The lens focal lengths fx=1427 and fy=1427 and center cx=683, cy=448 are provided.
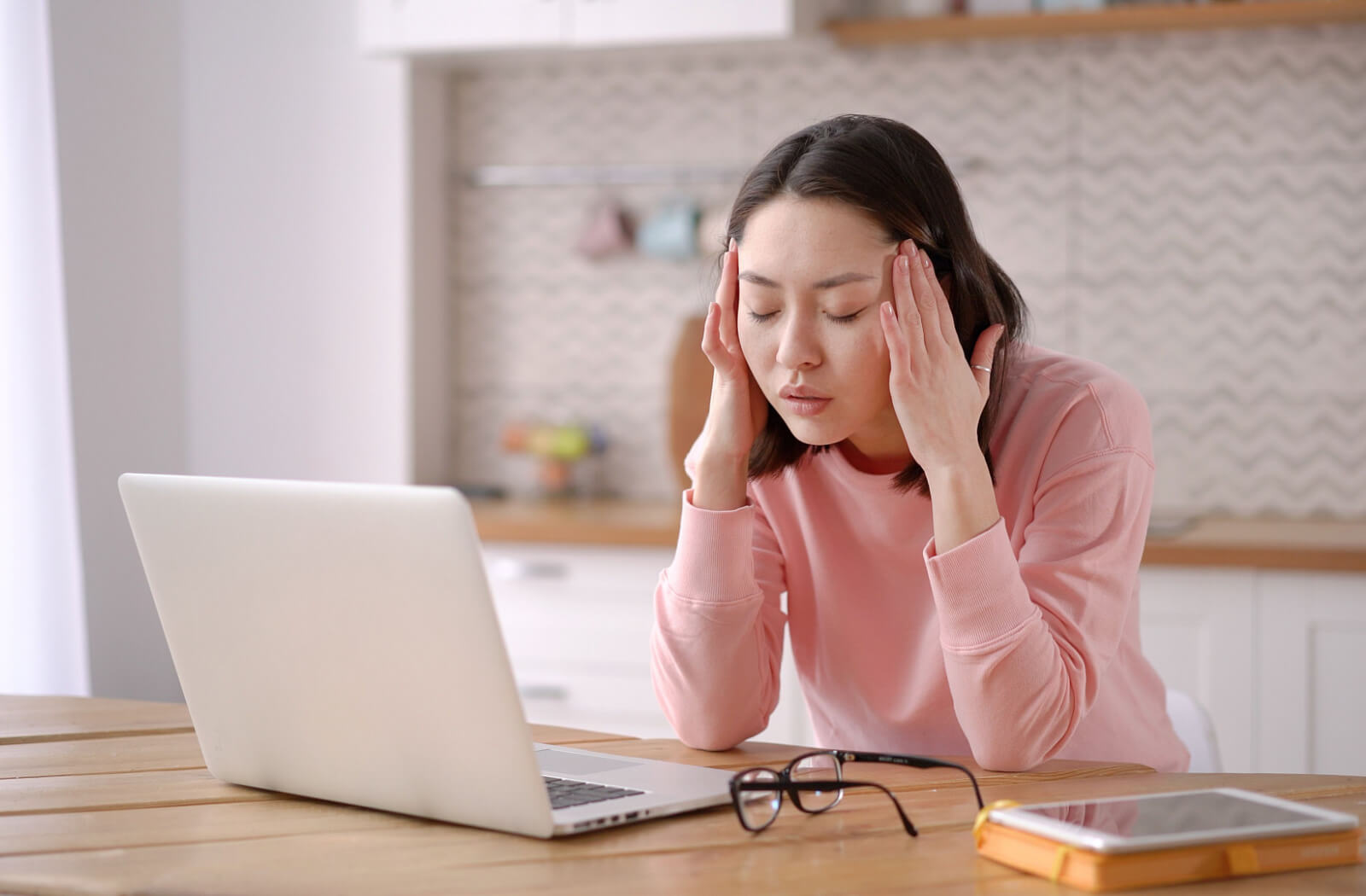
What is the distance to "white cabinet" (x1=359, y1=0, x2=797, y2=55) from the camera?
9.63ft

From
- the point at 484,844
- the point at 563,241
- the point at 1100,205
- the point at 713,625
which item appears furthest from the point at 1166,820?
the point at 563,241

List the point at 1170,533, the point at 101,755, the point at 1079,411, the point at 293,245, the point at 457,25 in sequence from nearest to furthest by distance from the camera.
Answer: the point at 101,755, the point at 1079,411, the point at 1170,533, the point at 457,25, the point at 293,245

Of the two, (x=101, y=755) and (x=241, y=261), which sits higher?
(x=241, y=261)

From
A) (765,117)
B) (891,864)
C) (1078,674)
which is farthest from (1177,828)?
(765,117)

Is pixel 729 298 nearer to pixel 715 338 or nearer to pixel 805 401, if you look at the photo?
pixel 715 338

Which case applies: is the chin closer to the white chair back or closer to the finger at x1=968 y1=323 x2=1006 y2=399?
the finger at x1=968 y1=323 x2=1006 y2=399

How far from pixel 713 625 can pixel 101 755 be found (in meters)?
0.57

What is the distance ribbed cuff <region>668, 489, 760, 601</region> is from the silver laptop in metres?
0.27

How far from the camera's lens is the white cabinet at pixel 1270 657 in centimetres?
248

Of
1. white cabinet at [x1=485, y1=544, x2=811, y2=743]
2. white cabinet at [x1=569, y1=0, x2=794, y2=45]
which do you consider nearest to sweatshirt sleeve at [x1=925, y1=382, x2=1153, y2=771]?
white cabinet at [x1=485, y1=544, x2=811, y2=743]

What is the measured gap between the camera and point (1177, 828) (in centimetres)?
90

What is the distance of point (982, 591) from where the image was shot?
3.97 ft

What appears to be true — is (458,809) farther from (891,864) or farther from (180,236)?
(180,236)

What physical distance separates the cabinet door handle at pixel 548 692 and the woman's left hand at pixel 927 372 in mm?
1726
